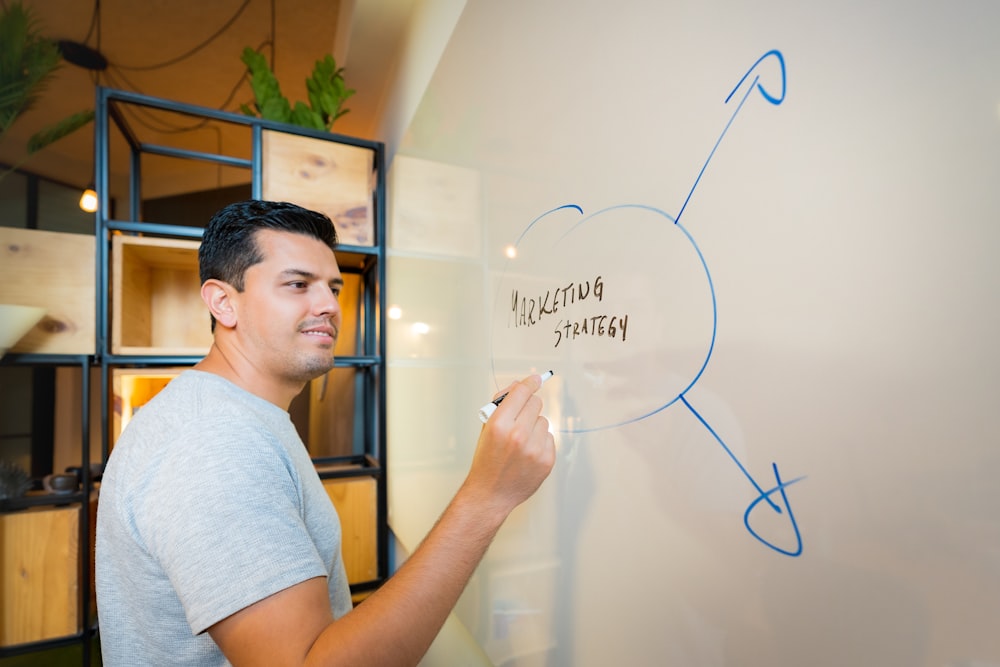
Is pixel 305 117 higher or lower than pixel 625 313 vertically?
higher

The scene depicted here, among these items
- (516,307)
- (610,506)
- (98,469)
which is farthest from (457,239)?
(98,469)

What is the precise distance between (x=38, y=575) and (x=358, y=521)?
820mm

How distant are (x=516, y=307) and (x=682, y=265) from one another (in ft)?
1.13

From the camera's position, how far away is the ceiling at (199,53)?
1969 mm

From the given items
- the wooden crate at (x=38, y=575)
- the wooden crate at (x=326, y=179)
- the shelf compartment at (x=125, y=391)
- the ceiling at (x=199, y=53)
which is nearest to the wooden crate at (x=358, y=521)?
the shelf compartment at (x=125, y=391)

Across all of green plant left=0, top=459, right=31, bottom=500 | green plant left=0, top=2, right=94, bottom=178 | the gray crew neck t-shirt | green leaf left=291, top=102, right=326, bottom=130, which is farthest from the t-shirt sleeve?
green plant left=0, top=2, right=94, bottom=178

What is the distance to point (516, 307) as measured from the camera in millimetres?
766

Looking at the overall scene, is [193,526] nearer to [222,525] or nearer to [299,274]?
[222,525]

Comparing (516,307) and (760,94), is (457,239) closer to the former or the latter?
(516,307)

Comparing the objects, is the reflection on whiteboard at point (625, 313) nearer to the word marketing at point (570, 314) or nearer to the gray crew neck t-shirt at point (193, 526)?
the word marketing at point (570, 314)

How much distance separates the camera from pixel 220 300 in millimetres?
845

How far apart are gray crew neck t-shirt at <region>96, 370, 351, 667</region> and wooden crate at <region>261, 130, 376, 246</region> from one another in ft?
3.27

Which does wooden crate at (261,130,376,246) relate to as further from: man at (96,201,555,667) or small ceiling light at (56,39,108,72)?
small ceiling light at (56,39,108,72)

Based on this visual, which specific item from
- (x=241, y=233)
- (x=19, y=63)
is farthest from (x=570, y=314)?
(x=19, y=63)
